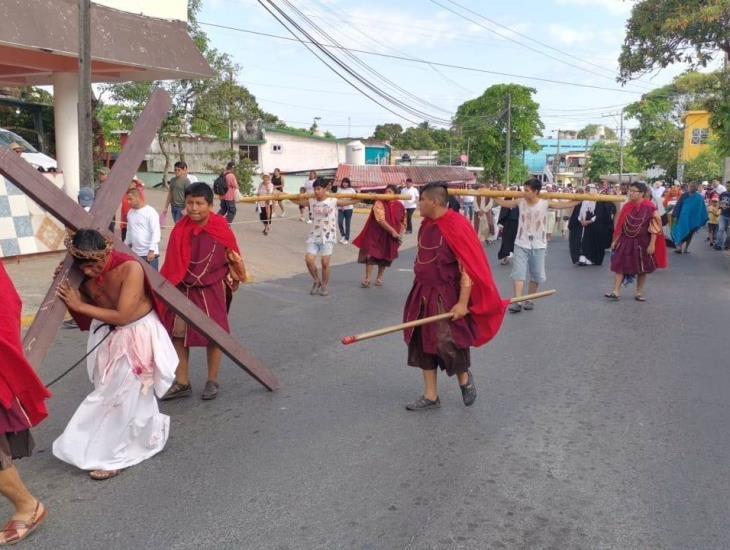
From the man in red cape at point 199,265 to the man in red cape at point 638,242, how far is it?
256 inches

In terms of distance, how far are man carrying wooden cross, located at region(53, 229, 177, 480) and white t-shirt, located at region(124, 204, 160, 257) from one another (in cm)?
383

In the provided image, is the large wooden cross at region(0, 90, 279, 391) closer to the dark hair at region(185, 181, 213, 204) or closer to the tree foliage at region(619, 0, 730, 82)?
the dark hair at region(185, 181, 213, 204)

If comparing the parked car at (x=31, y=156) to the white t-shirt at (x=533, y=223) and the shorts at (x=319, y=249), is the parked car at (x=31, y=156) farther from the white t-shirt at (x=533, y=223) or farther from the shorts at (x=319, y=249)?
the white t-shirt at (x=533, y=223)

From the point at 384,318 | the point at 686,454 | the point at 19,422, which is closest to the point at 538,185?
the point at 384,318

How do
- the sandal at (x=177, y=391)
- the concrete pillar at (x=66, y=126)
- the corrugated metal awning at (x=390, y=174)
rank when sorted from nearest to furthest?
the sandal at (x=177, y=391) < the concrete pillar at (x=66, y=126) < the corrugated metal awning at (x=390, y=174)

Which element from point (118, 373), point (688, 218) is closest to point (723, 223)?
point (688, 218)

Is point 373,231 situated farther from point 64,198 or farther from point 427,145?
point 427,145

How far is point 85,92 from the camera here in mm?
10180

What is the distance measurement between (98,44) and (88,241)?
10.8 metres

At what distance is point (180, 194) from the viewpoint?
489 inches

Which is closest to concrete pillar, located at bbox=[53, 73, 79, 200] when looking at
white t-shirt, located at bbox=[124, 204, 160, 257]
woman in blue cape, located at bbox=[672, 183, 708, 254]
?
white t-shirt, located at bbox=[124, 204, 160, 257]

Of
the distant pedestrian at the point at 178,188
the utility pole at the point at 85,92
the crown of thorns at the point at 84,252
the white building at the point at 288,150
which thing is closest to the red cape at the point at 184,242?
the crown of thorns at the point at 84,252

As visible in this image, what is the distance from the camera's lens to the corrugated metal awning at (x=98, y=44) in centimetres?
1184

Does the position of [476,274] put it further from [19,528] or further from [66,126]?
[66,126]
